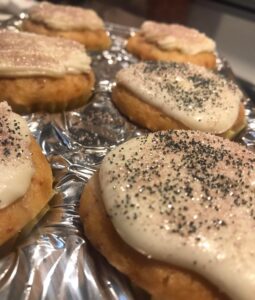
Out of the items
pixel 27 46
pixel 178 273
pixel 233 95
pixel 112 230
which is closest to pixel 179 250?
pixel 178 273

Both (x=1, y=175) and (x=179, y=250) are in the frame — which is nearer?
(x=179, y=250)

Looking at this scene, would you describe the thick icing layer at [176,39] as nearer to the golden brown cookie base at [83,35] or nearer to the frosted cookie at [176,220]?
the golden brown cookie base at [83,35]

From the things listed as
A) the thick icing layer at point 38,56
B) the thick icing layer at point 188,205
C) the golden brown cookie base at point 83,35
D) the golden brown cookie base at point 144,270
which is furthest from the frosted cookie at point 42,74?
the golden brown cookie base at point 144,270

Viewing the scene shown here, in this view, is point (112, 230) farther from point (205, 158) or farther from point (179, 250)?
point (205, 158)

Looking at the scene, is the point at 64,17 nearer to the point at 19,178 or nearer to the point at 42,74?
the point at 42,74

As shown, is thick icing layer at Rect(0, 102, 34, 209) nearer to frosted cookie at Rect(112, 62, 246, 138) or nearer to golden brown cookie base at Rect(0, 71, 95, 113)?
golden brown cookie base at Rect(0, 71, 95, 113)
